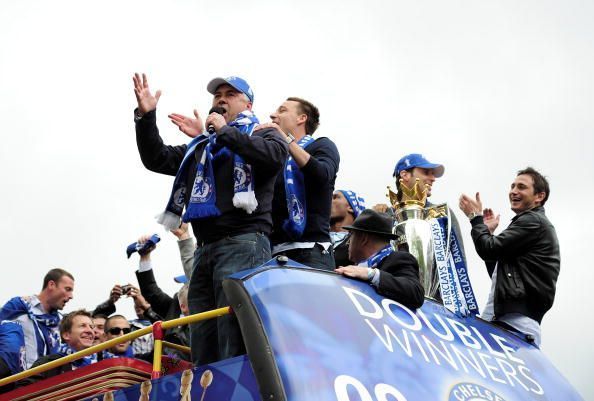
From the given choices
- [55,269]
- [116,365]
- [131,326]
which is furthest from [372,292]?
[131,326]

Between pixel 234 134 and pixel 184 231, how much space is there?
3.90 meters

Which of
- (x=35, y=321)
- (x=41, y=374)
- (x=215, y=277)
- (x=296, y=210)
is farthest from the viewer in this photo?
(x=35, y=321)

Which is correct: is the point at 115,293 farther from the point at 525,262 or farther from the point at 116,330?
the point at 525,262

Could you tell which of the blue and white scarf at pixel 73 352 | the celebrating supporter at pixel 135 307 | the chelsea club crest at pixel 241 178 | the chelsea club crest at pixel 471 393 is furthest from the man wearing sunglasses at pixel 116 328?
the chelsea club crest at pixel 471 393

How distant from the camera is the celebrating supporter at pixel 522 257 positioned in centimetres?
746

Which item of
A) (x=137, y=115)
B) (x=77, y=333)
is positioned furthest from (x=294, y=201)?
(x=77, y=333)

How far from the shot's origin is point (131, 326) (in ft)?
35.5

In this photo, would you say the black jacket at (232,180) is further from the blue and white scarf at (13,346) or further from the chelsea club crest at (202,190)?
the blue and white scarf at (13,346)

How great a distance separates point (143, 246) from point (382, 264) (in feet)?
14.6

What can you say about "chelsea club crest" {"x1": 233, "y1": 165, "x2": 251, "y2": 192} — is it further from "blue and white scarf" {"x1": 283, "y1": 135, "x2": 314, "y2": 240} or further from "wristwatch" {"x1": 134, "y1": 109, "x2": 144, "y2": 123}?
"wristwatch" {"x1": 134, "y1": 109, "x2": 144, "y2": 123}

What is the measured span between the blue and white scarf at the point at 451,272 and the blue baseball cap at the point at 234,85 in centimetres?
214

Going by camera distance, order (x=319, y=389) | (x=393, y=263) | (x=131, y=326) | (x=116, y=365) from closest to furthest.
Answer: (x=319, y=389) < (x=116, y=365) < (x=393, y=263) < (x=131, y=326)

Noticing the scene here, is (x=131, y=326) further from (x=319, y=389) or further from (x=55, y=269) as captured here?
(x=319, y=389)

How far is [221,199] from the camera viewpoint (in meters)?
6.11
